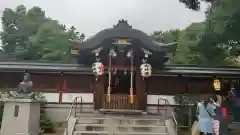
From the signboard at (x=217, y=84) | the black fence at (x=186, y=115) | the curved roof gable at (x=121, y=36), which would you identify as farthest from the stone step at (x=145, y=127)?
the signboard at (x=217, y=84)

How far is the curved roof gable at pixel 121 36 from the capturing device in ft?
46.6

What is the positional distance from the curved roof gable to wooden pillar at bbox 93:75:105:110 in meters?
2.10

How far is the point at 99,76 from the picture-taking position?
51.3ft

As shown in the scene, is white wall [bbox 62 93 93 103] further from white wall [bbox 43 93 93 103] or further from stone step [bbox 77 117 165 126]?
stone step [bbox 77 117 165 126]

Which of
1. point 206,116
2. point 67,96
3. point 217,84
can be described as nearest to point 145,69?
point 217,84

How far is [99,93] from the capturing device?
15.4m

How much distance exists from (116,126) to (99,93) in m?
4.18

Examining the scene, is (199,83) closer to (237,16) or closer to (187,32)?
(237,16)

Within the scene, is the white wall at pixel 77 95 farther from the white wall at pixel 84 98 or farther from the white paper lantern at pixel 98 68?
the white paper lantern at pixel 98 68

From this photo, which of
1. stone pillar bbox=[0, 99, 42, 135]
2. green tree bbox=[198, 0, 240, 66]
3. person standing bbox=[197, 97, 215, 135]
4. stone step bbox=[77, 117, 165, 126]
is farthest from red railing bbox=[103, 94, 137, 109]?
person standing bbox=[197, 97, 215, 135]

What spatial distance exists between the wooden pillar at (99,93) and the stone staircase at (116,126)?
313 centimetres

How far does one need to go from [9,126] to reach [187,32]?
89.7ft

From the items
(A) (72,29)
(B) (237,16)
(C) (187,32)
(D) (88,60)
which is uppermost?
(A) (72,29)

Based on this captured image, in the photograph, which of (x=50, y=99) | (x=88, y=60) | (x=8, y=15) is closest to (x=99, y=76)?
(x=88, y=60)
